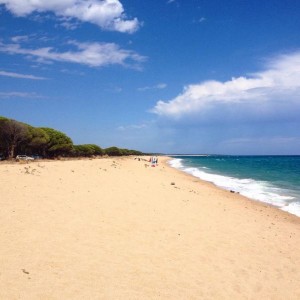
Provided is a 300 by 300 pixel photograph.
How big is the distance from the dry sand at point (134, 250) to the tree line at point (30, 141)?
36.7m

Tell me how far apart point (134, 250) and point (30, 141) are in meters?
51.6

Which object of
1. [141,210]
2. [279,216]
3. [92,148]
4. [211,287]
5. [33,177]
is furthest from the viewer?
[92,148]

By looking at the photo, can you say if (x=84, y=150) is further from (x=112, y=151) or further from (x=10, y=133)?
(x=112, y=151)

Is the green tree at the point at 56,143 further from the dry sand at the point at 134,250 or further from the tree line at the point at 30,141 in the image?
the dry sand at the point at 134,250

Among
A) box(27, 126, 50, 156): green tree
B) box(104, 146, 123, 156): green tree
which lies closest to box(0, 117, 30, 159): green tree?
box(27, 126, 50, 156): green tree

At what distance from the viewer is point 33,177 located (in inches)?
764

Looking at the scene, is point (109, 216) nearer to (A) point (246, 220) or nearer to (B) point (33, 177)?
(A) point (246, 220)

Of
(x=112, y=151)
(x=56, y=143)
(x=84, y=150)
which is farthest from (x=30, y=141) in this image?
(x=112, y=151)

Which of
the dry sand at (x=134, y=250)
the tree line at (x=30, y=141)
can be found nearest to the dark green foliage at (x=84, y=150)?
the tree line at (x=30, y=141)

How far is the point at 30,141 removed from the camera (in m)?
56.7

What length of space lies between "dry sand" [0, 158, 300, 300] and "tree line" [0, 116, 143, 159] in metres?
36.7

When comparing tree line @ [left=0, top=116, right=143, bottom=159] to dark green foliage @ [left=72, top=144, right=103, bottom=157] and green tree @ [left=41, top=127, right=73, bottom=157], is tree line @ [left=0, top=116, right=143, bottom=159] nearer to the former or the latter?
green tree @ [left=41, top=127, right=73, bottom=157]

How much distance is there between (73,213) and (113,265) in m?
4.62

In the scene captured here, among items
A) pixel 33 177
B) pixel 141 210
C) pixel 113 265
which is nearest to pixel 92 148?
pixel 33 177
